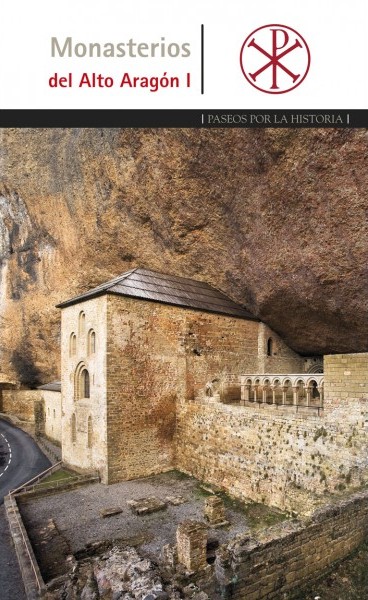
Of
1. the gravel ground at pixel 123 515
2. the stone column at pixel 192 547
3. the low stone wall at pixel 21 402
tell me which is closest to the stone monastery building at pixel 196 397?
the gravel ground at pixel 123 515

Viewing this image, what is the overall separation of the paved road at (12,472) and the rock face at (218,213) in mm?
10029

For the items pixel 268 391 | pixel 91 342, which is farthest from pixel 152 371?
pixel 268 391

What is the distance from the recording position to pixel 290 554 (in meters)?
5.86

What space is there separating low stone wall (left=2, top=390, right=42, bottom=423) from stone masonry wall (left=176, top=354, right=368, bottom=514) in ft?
69.9

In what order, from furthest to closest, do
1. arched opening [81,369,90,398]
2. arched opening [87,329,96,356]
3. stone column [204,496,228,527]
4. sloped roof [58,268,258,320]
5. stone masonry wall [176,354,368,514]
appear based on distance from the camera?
arched opening [81,369,90,398] → arched opening [87,329,96,356] → sloped roof [58,268,258,320] → stone column [204,496,228,527] → stone masonry wall [176,354,368,514]

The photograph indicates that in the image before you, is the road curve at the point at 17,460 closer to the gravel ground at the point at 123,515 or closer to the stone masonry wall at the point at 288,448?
the gravel ground at the point at 123,515

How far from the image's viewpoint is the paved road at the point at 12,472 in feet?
30.3

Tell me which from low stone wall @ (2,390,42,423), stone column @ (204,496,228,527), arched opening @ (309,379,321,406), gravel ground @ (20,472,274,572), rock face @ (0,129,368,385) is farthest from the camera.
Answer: low stone wall @ (2,390,42,423)

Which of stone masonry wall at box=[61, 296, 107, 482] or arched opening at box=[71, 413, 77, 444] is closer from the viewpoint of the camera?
stone masonry wall at box=[61, 296, 107, 482]

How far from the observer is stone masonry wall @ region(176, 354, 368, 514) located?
10078 mm

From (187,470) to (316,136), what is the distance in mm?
13159

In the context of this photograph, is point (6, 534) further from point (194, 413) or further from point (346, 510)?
point (346, 510)

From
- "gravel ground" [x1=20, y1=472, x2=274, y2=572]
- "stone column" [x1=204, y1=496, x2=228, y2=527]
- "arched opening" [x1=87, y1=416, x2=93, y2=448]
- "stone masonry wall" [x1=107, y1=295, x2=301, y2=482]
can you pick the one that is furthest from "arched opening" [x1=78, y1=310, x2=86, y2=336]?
"stone column" [x1=204, y1=496, x2=228, y2=527]

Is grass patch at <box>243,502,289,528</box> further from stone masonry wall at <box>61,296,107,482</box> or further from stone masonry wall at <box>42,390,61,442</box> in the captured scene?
stone masonry wall at <box>42,390,61,442</box>
